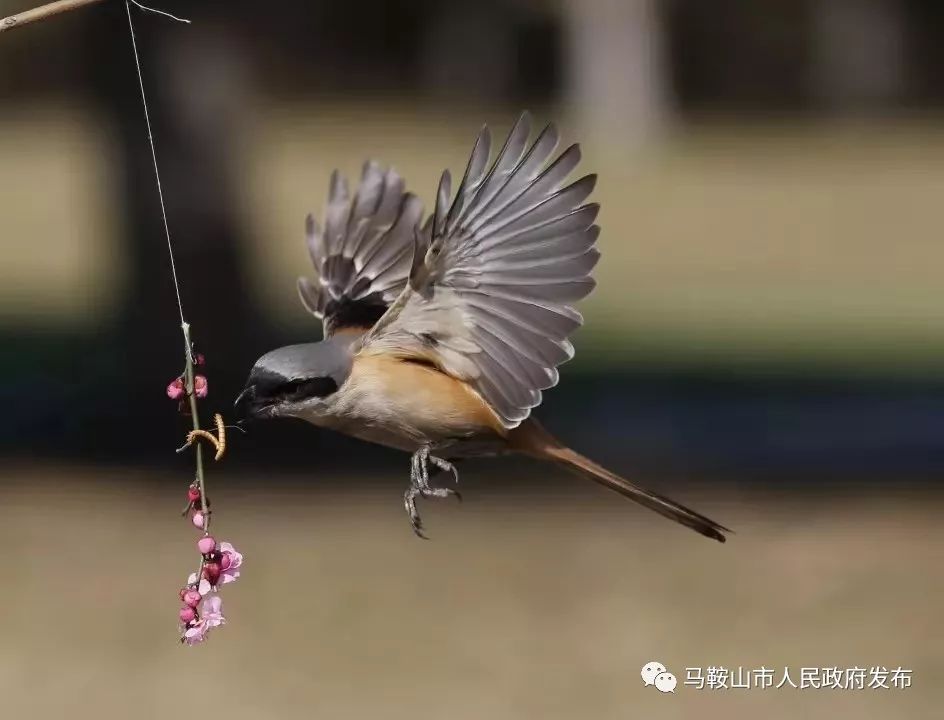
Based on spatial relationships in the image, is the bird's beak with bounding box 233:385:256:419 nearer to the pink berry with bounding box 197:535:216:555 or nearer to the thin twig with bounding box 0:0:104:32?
the pink berry with bounding box 197:535:216:555

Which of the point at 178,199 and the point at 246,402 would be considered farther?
the point at 178,199

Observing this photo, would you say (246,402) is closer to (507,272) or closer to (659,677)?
(507,272)

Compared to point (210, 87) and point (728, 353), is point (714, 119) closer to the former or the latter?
point (728, 353)

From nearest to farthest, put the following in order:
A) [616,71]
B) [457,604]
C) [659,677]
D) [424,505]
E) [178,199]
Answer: [659,677] < [457,604] < [424,505] < [178,199] < [616,71]

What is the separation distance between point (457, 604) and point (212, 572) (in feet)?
21.2

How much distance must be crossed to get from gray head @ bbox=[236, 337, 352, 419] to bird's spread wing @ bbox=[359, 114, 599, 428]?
9.3 inches

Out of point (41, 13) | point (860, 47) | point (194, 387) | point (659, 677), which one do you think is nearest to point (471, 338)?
point (194, 387)

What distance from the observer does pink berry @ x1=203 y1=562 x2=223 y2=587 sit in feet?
10.3

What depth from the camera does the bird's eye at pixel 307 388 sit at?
361cm

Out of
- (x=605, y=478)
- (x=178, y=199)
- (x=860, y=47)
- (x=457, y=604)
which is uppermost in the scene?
(x=605, y=478)

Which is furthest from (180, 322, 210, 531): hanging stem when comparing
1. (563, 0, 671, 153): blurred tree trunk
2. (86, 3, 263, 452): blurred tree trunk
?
(563, 0, 671, 153): blurred tree trunk

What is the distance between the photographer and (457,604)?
9523 mm

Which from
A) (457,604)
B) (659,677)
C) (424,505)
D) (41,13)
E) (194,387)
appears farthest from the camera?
(424,505)

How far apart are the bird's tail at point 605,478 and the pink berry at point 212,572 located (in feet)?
3.67
